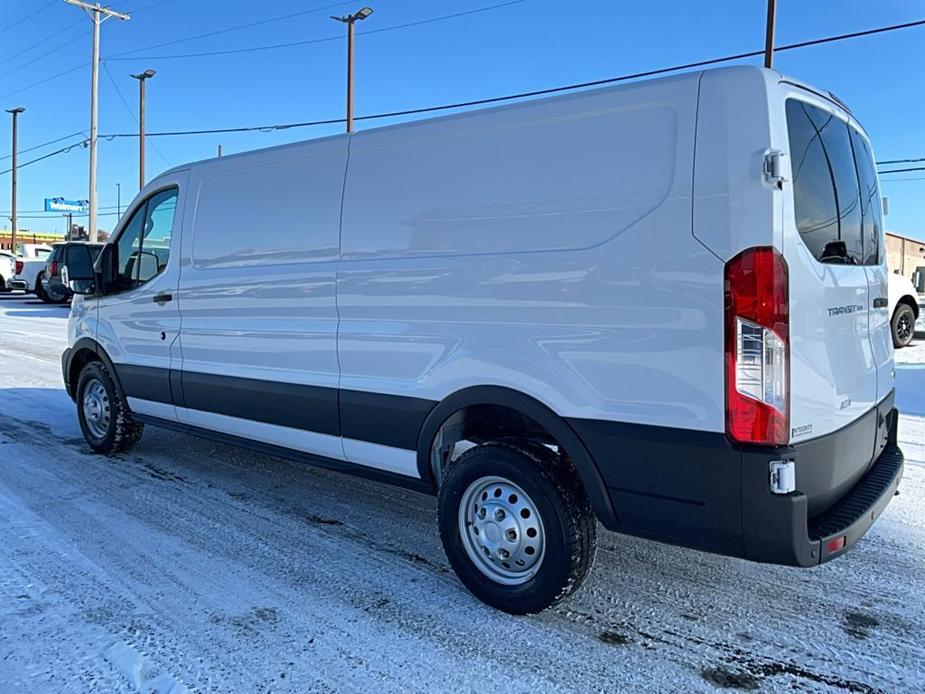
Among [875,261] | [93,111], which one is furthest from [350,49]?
[875,261]

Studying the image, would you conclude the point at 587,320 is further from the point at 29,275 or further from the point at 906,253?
the point at 906,253

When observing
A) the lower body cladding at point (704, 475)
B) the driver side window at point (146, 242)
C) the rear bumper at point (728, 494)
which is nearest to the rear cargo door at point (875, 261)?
the lower body cladding at point (704, 475)

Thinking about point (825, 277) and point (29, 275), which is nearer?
point (825, 277)

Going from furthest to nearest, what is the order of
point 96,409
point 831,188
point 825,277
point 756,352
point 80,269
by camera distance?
point 96,409 < point 80,269 < point 831,188 < point 825,277 < point 756,352

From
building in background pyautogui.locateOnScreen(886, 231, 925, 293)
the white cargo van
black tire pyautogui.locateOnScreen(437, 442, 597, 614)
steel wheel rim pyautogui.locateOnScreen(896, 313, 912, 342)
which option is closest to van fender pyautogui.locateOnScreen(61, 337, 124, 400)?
the white cargo van

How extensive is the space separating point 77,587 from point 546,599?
220 cm

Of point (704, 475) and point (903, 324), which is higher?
point (903, 324)

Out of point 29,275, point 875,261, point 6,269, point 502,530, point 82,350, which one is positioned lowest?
point 502,530

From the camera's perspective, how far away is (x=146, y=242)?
5406mm

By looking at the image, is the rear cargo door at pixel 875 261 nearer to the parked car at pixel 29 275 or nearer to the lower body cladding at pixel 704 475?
the lower body cladding at pixel 704 475

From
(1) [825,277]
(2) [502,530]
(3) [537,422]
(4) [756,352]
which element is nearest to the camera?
(4) [756,352]

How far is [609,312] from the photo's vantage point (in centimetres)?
290

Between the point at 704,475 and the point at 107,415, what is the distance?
15.9ft

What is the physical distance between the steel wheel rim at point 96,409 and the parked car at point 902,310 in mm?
10597
